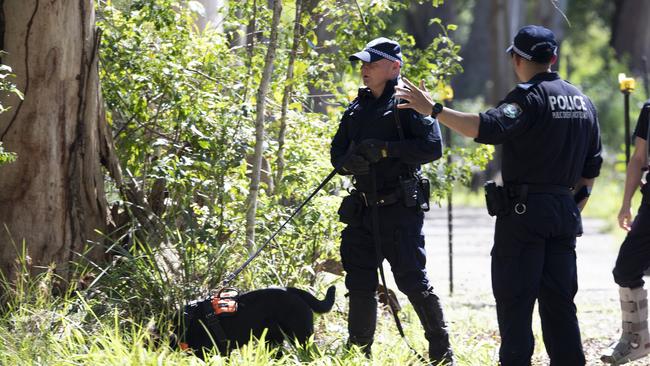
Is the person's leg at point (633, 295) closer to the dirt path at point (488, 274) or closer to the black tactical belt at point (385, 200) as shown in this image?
the dirt path at point (488, 274)

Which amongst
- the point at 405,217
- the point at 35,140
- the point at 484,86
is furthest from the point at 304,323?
the point at 484,86

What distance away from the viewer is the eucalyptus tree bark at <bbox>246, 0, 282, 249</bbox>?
6.61m

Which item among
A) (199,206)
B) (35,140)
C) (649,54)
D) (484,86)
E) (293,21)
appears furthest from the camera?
(484,86)

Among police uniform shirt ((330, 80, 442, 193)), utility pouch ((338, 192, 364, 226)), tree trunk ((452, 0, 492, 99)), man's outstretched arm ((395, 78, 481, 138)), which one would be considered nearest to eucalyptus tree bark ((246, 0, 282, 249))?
police uniform shirt ((330, 80, 442, 193))

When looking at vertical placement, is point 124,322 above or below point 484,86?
below

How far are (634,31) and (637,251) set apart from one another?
91.1 feet

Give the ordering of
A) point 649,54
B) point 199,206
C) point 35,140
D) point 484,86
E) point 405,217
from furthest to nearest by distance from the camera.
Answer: point 484,86
point 649,54
point 199,206
point 35,140
point 405,217

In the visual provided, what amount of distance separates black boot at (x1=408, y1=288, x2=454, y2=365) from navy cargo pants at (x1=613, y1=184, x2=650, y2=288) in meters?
1.28

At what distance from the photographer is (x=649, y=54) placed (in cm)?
3300

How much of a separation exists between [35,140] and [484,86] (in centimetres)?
3702

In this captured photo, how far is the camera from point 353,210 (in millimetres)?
5902

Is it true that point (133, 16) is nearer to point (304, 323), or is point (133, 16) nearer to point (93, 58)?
point (93, 58)

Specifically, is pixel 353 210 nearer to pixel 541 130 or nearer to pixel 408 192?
pixel 408 192

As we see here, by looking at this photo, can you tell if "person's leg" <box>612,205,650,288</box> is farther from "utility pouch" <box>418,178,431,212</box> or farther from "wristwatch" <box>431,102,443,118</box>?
"wristwatch" <box>431,102,443,118</box>
